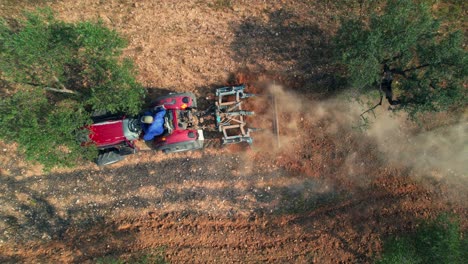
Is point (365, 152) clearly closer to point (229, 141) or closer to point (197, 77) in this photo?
point (229, 141)

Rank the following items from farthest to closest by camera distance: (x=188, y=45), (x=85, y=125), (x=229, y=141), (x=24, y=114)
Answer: (x=188, y=45) < (x=229, y=141) < (x=85, y=125) < (x=24, y=114)

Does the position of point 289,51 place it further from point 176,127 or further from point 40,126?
point 40,126

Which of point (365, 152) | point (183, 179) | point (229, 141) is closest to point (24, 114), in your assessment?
point (183, 179)

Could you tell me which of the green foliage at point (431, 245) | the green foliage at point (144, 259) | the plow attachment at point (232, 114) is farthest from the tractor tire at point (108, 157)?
the green foliage at point (431, 245)

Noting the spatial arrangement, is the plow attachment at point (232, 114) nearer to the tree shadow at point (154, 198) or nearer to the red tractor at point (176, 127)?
the red tractor at point (176, 127)

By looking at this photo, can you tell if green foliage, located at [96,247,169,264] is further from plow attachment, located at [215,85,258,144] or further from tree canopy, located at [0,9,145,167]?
plow attachment, located at [215,85,258,144]

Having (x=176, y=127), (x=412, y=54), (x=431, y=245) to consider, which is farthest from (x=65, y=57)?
(x=431, y=245)

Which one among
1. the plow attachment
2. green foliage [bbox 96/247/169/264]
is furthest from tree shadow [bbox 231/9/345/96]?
green foliage [bbox 96/247/169/264]

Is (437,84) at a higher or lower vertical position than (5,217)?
higher
